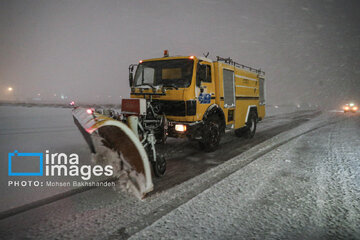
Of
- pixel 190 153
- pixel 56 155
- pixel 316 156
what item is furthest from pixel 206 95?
pixel 56 155

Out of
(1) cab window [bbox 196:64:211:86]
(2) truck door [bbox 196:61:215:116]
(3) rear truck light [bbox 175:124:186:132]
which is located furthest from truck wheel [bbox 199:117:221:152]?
(1) cab window [bbox 196:64:211:86]

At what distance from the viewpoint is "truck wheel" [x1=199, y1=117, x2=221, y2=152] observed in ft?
20.0

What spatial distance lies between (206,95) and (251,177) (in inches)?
98.8

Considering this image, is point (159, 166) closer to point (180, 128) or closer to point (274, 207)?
point (180, 128)

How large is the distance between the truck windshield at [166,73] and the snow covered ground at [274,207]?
8.39 ft

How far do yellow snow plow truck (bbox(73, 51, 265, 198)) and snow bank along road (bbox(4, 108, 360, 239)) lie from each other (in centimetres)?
54

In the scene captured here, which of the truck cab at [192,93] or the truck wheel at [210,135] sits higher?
the truck cab at [192,93]

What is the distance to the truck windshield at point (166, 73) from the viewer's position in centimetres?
564

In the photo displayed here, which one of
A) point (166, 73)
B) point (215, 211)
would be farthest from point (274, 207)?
point (166, 73)

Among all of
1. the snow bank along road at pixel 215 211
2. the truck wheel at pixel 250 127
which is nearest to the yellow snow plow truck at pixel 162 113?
the snow bank along road at pixel 215 211

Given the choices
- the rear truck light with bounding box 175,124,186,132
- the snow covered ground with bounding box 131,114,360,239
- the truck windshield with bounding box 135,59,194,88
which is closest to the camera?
the snow covered ground with bounding box 131,114,360,239

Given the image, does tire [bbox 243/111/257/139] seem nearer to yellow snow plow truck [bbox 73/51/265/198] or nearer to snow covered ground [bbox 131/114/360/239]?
yellow snow plow truck [bbox 73/51/265/198]

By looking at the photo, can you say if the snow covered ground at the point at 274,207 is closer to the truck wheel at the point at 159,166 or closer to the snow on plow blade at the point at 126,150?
the snow on plow blade at the point at 126,150

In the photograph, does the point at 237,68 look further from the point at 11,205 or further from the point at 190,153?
the point at 11,205
